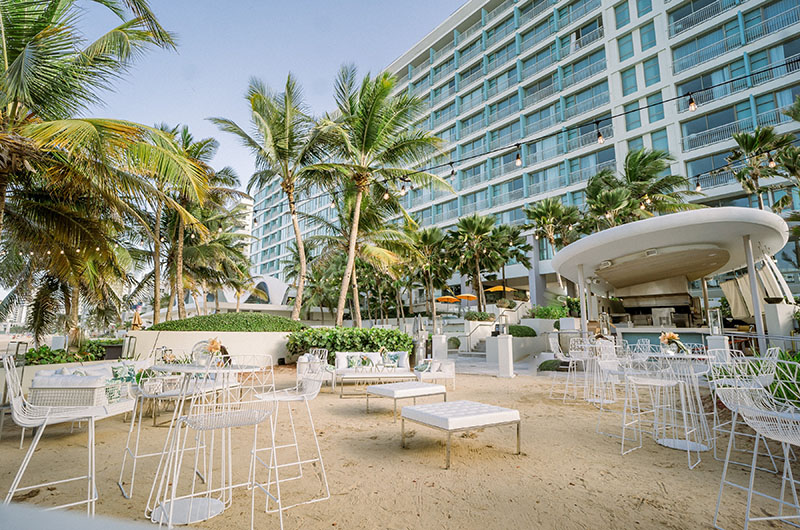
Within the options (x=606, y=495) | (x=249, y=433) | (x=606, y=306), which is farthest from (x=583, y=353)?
(x=606, y=306)

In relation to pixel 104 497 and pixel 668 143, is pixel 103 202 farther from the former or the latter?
pixel 668 143

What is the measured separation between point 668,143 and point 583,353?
858 inches

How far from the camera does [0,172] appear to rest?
6191mm

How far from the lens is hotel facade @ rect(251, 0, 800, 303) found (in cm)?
2133

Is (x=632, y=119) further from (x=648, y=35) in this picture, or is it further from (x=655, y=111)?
(x=648, y=35)

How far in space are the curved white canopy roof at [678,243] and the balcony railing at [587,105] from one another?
657 inches

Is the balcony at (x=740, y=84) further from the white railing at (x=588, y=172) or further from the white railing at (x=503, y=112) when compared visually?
the white railing at (x=503, y=112)

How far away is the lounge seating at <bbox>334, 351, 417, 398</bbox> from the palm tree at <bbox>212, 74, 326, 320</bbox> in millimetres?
4703

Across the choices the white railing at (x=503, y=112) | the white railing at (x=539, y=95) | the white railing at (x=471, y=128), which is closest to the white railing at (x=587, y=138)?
the white railing at (x=539, y=95)

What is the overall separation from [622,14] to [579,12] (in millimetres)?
3187

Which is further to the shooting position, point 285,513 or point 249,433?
point 249,433

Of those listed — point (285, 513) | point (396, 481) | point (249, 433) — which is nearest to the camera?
point (285, 513)

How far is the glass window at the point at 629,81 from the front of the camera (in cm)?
2611

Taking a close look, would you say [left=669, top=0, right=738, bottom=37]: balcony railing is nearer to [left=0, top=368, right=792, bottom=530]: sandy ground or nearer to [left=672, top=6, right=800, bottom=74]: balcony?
[left=672, top=6, right=800, bottom=74]: balcony
